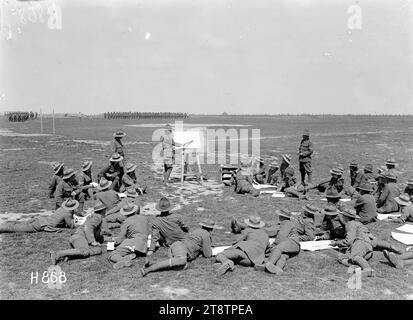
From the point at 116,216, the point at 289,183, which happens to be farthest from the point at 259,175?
the point at 116,216

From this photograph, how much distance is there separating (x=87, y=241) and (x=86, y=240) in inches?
1.4

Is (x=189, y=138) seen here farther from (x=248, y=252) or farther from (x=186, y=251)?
(x=248, y=252)

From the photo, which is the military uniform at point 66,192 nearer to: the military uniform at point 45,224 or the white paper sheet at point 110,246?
the military uniform at point 45,224

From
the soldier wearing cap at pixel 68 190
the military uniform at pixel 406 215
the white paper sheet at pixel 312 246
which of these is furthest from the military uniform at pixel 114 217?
the military uniform at pixel 406 215

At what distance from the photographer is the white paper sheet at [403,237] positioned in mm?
8750

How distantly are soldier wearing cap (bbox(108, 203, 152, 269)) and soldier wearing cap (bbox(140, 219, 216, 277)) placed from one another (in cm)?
54

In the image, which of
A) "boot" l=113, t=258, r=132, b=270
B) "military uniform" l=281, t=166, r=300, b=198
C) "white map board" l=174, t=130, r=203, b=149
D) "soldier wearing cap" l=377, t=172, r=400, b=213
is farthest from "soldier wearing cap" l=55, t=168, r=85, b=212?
"soldier wearing cap" l=377, t=172, r=400, b=213

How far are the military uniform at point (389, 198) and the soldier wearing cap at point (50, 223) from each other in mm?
8386

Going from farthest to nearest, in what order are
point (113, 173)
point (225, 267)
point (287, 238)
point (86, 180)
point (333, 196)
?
point (113, 173) → point (86, 180) → point (333, 196) → point (287, 238) → point (225, 267)

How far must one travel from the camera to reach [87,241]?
779cm
